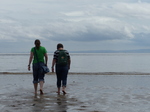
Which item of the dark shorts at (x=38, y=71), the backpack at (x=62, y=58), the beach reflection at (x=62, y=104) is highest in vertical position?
the backpack at (x=62, y=58)

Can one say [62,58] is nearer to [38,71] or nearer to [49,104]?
[38,71]

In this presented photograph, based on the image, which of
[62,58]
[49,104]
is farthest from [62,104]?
[62,58]

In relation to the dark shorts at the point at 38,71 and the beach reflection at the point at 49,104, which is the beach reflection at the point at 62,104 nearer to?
the beach reflection at the point at 49,104

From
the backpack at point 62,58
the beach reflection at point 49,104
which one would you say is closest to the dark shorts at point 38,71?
the backpack at point 62,58

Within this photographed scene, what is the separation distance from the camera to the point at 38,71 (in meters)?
11.5

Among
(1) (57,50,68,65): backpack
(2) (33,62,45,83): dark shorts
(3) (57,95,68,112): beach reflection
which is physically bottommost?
(3) (57,95,68,112): beach reflection

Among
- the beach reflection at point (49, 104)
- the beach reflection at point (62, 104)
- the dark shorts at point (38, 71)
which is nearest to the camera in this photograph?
the beach reflection at point (49, 104)

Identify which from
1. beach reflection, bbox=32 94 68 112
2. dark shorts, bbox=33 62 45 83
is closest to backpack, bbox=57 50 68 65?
dark shorts, bbox=33 62 45 83

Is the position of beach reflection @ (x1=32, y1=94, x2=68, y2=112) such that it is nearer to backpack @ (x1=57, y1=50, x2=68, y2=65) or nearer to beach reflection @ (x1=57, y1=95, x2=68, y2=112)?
beach reflection @ (x1=57, y1=95, x2=68, y2=112)

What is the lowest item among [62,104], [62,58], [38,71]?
[62,104]

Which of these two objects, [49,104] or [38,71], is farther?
[38,71]

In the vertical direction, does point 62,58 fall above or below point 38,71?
above

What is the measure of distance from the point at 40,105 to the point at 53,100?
1.12 meters

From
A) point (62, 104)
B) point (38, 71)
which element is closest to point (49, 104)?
point (62, 104)
